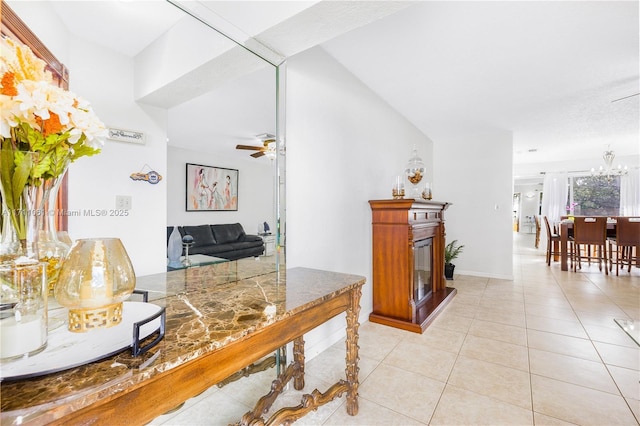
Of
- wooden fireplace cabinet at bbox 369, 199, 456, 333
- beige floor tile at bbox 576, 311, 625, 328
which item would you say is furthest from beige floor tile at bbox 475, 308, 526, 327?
beige floor tile at bbox 576, 311, 625, 328

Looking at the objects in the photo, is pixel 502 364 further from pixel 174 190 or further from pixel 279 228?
pixel 174 190

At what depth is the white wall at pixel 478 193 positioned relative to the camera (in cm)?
453

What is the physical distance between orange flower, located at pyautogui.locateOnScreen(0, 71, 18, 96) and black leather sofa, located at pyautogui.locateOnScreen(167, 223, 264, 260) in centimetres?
61

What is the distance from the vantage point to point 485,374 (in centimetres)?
185

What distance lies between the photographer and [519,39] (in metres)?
2.18

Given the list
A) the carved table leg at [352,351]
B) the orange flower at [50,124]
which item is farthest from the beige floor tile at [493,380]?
the orange flower at [50,124]

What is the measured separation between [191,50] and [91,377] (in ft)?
4.14

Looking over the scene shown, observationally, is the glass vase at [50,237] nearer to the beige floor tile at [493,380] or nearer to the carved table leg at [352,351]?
the carved table leg at [352,351]

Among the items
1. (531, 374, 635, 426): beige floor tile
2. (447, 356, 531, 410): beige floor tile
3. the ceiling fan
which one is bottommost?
(447, 356, 531, 410): beige floor tile

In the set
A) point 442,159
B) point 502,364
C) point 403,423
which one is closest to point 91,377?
point 403,423

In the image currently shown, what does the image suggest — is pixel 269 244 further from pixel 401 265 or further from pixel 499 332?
pixel 499 332

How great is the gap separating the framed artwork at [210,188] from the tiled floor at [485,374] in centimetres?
91

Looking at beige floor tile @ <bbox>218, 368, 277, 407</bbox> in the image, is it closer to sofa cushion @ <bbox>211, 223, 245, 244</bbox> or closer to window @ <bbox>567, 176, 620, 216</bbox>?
sofa cushion @ <bbox>211, 223, 245, 244</bbox>

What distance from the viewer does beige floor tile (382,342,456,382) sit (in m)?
1.89
